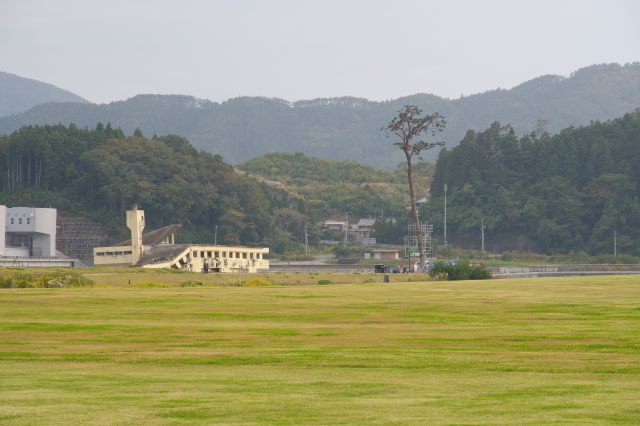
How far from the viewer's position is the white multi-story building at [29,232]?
11469 centimetres

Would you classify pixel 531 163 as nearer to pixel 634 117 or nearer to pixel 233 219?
pixel 634 117

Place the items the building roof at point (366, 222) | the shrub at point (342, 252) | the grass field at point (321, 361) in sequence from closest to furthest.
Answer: the grass field at point (321, 361) < the shrub at point (342, 252) < the building roof at point (366, 222)

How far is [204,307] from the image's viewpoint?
38656 millimetres

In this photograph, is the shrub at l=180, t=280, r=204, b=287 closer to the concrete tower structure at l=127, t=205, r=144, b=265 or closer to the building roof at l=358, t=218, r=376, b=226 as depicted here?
the concrete tower structure at l=127, t=205, r=144, b=265

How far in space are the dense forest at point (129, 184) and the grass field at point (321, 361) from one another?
93.6 metres

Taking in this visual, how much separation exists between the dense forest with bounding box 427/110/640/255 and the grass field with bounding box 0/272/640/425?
93834 mm

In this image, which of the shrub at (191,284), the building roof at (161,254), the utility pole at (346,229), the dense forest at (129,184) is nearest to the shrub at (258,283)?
the shrub at (191,284)

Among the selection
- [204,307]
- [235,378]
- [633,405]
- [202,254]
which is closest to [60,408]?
[235,378]

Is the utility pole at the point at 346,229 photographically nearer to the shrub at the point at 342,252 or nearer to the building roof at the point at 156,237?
the shrub at the point at 342,252

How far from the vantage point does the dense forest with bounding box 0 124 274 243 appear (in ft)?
439

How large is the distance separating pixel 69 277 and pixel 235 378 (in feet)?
141

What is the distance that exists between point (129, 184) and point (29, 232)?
1840 cm

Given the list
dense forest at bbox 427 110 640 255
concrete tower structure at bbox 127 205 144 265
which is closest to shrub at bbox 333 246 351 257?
dense forest at bbox 427 110 640 255

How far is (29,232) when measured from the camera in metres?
117
